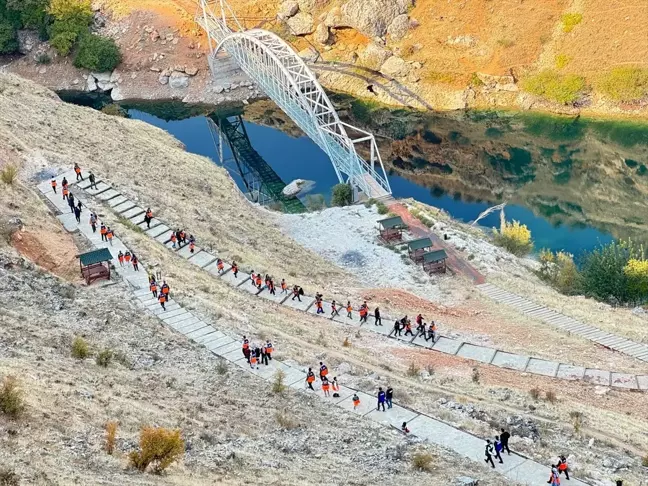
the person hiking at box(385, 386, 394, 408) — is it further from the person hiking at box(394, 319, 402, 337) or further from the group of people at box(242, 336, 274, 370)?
the person hiking at box(394, 319, 402, 337)

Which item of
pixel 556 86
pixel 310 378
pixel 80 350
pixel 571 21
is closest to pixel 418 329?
pixel 310 378

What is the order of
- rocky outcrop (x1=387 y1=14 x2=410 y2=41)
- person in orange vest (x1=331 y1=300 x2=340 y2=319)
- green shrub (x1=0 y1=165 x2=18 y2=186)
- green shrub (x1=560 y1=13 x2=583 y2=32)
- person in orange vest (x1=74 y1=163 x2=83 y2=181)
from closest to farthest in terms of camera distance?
1. person in orange vest (x1=331 y1=300 x2=340 y2=319)
2. green shrub (x1=0 y1=165 x2=18 y2=186)
3. person in orange vest (x1=74 y1=163 x2=83 y2=181)
4. green shrub (x1=560 y1=13 x2=583 y2=32)
5. rocky outcrop (x1=387 y1=14 x2=410 y2=41)

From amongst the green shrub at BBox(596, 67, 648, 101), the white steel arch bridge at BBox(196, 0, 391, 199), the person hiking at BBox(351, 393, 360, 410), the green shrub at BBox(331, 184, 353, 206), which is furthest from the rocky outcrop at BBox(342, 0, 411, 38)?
the person hiking at BBox(351, 393, 360, 410)

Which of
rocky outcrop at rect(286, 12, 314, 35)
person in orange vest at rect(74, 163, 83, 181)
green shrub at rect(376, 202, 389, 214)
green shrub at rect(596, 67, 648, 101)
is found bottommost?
green shrub at rect(376, 202, 389, 214)

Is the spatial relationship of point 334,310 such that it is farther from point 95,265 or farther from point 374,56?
point 374,56

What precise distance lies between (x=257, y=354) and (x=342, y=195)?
4126 cm

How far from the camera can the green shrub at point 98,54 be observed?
411 feet

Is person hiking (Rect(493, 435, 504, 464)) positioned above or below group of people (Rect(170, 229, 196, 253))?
below

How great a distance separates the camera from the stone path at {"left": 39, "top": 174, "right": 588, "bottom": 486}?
103 ft

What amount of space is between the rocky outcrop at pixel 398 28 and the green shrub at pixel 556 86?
19.7m

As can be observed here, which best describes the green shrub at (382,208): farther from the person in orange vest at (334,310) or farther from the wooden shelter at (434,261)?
the person in orange vest at (334,310)

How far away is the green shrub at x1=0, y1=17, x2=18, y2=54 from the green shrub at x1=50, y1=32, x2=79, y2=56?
6.60 meters

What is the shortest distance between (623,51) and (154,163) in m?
63.9

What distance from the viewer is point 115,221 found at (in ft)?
175
